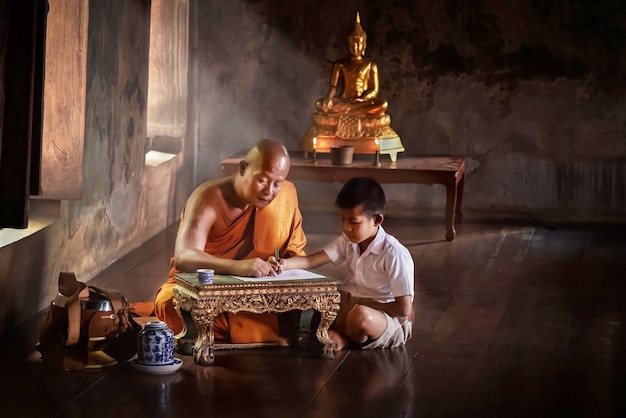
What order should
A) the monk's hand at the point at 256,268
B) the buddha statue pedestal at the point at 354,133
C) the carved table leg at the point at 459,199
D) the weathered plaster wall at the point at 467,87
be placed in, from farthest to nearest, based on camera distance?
the weathered plaster wall at the point at 467,87 < the carved table leg at the point at 459,199 < the buddha statue pedestal at the point at 354,133 < the monk's hand at the point at 256,268

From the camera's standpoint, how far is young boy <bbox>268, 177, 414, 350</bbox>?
5130 millimetres

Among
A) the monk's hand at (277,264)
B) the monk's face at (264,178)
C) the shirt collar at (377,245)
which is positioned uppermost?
the monk's face at (264,178)

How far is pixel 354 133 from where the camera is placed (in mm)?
8891

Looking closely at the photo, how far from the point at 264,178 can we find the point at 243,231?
40 centimetres

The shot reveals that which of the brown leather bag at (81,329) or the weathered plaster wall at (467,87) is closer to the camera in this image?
the brown leather bag at (81,329)

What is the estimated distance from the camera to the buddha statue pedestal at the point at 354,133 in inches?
349

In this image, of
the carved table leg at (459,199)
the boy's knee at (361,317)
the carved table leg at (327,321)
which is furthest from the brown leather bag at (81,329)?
the carved table leg at (459,199)

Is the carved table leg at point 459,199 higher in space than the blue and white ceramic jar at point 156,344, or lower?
higher

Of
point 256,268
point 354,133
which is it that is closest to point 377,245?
point 256,268

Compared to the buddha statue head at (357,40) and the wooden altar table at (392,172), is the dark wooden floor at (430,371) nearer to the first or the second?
the wooden altar table at (392,172)

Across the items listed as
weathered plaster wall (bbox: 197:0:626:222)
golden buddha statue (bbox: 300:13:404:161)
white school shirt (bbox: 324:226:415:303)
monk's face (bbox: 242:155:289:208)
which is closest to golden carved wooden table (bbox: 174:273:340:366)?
white school shirt (bbox: 324:226:415:303)

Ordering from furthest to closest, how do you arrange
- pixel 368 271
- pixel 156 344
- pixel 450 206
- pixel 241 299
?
pixel 450 206 < pixel 368 271 < pixel 241 299 < pixel 156 344

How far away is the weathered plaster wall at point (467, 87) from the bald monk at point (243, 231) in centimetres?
422

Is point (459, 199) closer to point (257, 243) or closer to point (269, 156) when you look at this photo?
point (257, 243)
